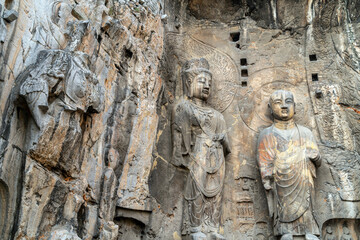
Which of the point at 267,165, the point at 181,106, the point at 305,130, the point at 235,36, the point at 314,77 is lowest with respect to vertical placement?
the point at 267,165

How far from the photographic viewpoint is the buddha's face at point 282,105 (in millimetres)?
6777

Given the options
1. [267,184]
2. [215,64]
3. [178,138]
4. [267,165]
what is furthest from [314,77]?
[178,138]

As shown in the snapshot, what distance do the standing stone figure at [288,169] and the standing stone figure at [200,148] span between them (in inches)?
26.5

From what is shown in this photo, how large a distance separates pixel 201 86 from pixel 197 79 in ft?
0.46

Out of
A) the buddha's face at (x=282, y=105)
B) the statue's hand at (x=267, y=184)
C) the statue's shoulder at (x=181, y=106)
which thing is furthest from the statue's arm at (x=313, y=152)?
the statue's shoulder at (x=181, y=106)

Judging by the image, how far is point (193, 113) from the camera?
6703 mm

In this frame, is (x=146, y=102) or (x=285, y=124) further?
(x=285, y=124)

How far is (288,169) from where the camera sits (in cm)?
627

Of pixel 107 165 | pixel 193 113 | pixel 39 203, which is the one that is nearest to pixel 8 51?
pixel 39 203

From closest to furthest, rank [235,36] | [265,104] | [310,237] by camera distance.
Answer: [310,237], [265,104], [235,36]

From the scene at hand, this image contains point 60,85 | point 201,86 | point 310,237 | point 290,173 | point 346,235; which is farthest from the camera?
point 201,86

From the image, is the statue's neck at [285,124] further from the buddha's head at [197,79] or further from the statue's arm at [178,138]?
the statue's arm at [178,138]

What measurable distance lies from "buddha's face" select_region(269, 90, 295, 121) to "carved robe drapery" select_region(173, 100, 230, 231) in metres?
0.83

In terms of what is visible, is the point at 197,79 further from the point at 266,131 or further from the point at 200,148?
the point at 266,131
